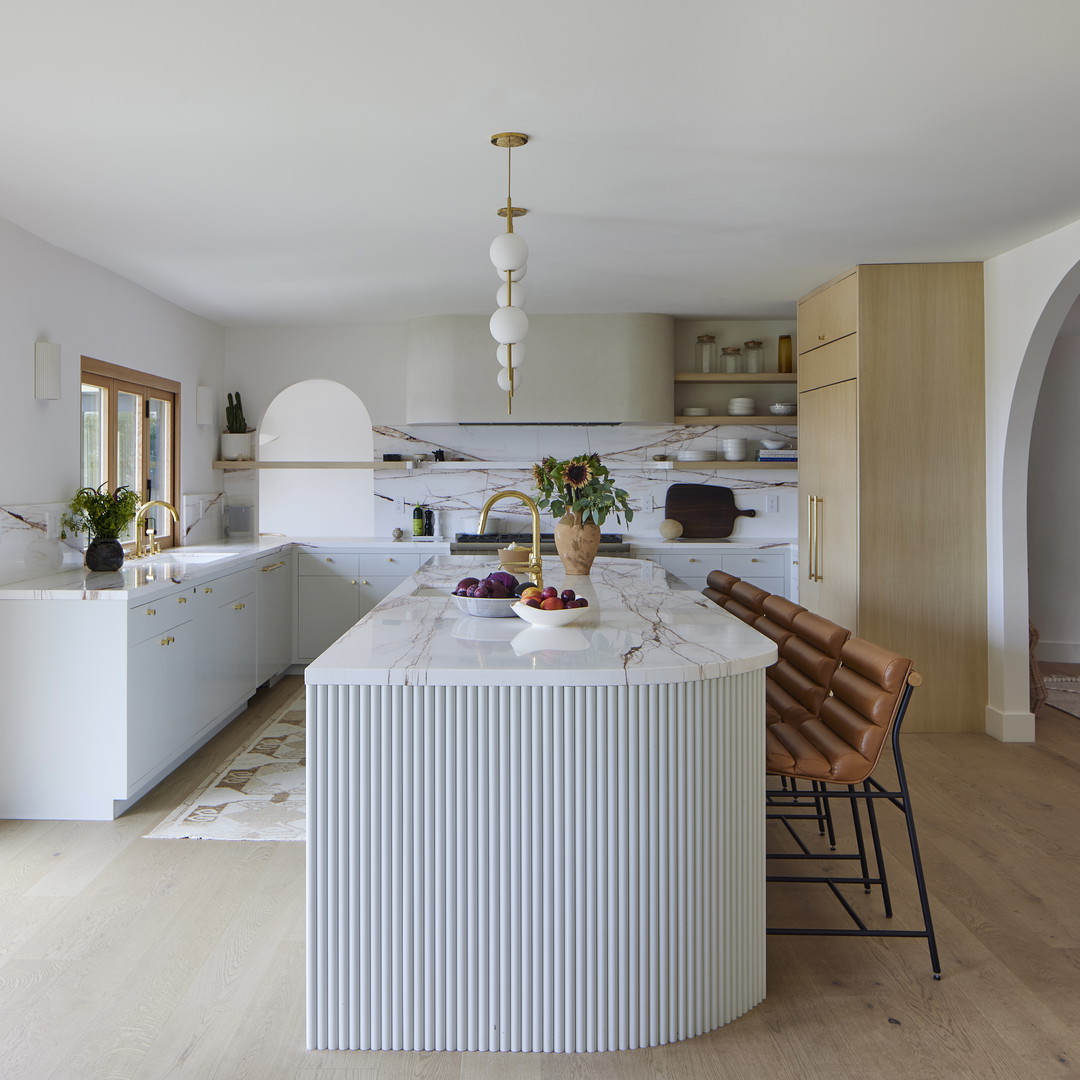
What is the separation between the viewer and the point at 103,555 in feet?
14.0

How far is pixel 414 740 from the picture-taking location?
214 cm

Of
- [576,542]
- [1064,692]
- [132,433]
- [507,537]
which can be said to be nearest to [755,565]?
[507,537]

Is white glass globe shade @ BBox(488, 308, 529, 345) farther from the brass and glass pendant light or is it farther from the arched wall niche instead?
the arched wall niche

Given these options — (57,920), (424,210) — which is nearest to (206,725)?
(57,920)

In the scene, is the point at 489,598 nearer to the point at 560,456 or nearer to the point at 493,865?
the point at 493,865

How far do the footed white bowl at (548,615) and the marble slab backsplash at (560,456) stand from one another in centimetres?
388

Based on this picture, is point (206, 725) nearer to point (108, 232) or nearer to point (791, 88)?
point (108, 232)

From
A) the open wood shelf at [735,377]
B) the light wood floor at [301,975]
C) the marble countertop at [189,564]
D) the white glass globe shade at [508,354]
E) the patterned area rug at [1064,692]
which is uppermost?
the open wood shelf at [735,377]

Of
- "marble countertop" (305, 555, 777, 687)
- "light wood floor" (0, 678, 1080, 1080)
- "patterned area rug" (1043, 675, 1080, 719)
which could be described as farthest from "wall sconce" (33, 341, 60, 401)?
"patterned area rug" (1043, 675, 1080, 719)

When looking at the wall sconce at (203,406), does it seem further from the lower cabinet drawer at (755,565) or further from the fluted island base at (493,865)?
the fluted island base at (493,865)

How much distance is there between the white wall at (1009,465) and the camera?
4402 millimetres

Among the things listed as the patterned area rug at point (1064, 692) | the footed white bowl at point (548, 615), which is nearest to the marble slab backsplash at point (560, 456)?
the patterned area rug at point (1064, 692)

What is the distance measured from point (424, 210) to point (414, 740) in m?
2.36

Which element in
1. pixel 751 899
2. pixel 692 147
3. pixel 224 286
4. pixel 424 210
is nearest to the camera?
pixel 751 899
